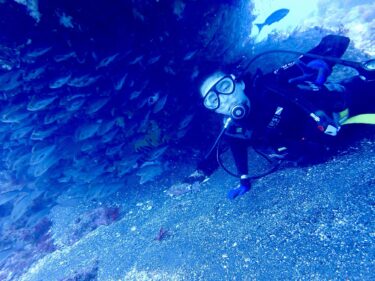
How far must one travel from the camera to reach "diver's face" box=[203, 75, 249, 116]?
4.08 m

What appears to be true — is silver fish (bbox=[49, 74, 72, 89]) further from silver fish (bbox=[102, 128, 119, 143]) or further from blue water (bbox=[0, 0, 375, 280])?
silver fish (bbox=[102, 128, 119, 143])

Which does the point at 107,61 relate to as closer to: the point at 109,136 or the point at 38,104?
the point at 38,104

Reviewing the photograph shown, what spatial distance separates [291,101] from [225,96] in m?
0.92

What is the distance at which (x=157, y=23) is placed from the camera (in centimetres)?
564

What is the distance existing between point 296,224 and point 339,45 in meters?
2.70

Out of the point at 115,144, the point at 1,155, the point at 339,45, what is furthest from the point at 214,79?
the point at 1,155

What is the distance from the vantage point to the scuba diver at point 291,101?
384 cm

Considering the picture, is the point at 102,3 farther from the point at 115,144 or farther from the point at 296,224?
the point at 296,224

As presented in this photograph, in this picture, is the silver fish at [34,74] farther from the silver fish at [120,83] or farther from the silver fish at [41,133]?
the silver fish at [120,83]

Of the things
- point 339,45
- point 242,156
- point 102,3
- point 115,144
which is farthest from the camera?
point 115,144

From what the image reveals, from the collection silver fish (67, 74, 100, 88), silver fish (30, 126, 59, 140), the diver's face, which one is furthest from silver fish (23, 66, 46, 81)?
the diver's face

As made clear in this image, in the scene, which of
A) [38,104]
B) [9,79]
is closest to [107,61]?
[38,104]

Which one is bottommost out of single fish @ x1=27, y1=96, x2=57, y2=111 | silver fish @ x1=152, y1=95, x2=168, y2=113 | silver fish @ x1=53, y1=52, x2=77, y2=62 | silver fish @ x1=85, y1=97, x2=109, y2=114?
silver fish @ x1=152, y1=95, x2=168, y2=113

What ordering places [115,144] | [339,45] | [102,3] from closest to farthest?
[339,45], [102,3], [115,144]
